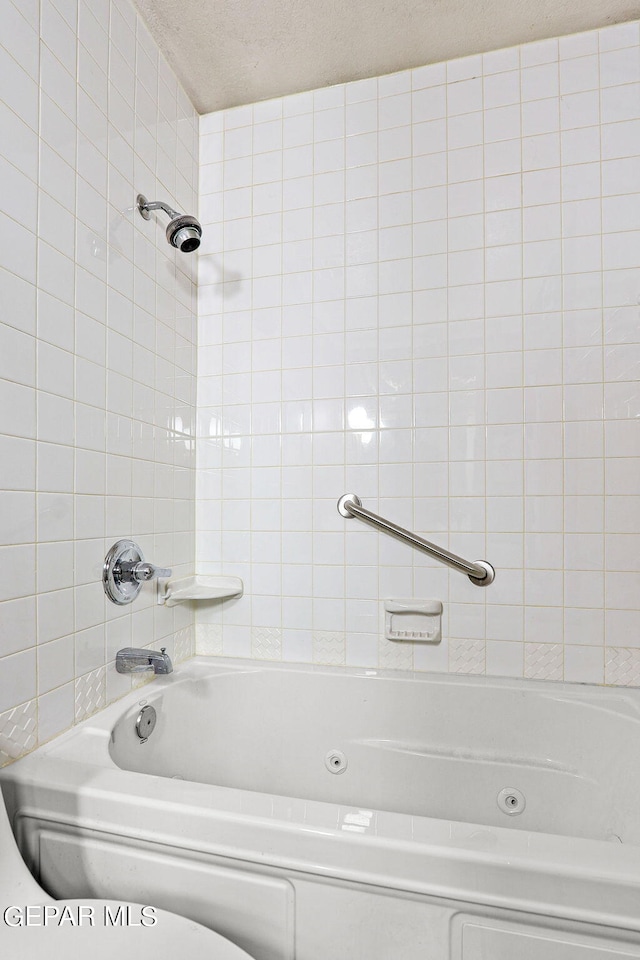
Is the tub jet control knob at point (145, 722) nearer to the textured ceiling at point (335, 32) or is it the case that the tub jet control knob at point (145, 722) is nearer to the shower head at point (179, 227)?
the shower head at point (179, 227)

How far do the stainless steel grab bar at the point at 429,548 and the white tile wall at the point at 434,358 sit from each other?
0.04 m

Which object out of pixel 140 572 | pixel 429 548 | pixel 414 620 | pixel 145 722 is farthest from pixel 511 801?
pixel 140 572

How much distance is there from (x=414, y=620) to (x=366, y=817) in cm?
75

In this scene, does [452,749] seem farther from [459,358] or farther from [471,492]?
[459,358]

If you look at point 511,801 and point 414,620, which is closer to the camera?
point 511,801

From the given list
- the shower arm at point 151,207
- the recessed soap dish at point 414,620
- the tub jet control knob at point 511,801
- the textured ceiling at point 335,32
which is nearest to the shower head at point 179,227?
the shower arm at point 151,207

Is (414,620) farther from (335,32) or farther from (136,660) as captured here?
(335,32)

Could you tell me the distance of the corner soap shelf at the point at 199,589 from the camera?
1.52 meters

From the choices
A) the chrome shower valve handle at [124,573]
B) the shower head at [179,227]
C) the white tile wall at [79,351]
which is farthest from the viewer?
the shower head at [179,227]

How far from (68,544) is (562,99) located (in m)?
1.74

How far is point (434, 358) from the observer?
1.55 meters

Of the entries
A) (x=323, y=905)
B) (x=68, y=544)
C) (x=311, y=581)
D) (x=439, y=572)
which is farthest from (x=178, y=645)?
(x=323, y=905)

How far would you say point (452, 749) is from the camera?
1.42m

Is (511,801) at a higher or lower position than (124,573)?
lower
